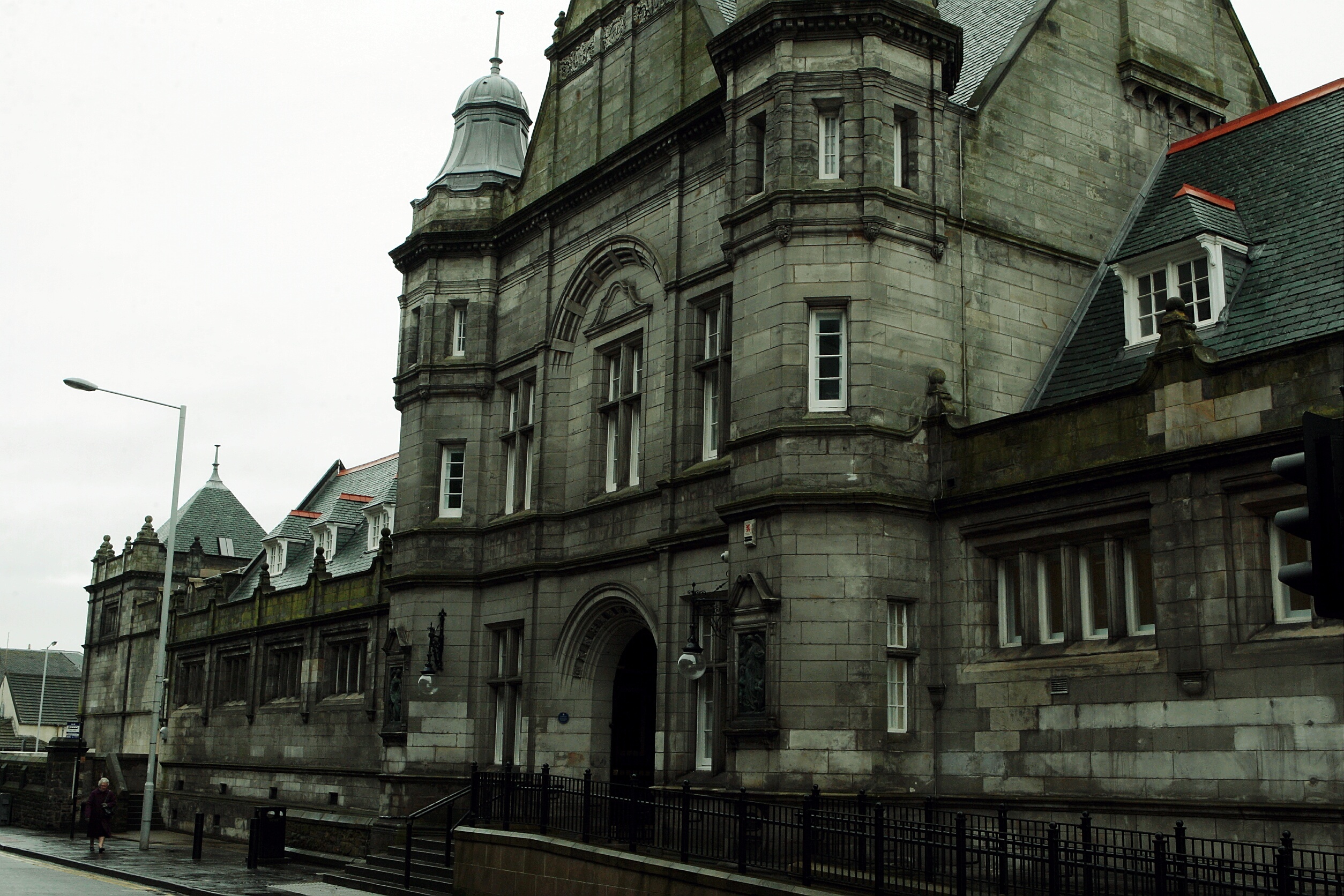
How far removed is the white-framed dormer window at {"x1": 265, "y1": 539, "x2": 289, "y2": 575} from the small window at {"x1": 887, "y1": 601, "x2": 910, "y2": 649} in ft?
108

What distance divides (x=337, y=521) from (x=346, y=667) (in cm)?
856

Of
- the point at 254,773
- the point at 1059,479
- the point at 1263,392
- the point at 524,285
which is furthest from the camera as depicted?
the point at 254,773

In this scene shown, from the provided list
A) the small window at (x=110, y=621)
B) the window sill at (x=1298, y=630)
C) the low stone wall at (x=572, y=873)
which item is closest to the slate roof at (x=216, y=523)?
the small window at (x=110, y=621)

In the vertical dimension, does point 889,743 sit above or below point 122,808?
above

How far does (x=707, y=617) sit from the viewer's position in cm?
2089

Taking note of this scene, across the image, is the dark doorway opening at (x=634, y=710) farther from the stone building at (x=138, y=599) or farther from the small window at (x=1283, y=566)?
the stone building at (x=138, y=599)

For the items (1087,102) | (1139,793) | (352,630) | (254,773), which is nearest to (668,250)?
(1087,102)

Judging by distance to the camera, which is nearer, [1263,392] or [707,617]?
[1263,392]

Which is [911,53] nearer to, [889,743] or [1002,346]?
[1002,346]

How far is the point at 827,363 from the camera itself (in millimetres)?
19062

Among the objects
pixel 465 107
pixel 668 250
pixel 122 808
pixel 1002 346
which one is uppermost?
pixel 465 107

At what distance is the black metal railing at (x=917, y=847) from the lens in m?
12.1

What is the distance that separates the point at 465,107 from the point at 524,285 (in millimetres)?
6305

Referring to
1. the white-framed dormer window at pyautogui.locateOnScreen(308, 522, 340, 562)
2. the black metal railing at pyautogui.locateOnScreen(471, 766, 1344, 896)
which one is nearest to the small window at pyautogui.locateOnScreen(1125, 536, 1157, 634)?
the black metal railing at pyautogui.locateOnScreen(471, 766, 1344, 896)
